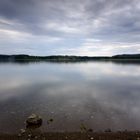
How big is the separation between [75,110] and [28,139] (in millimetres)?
6771

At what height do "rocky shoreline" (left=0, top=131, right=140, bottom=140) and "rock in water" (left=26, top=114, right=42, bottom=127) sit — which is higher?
"rocky shoreline" (left=0, top=131, right=140, bottom=140)

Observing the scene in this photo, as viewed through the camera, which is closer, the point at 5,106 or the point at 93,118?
the point at 93,118

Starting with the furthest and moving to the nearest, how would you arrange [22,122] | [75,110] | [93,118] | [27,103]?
[27,103] < [75,110] < [93,118] < [22,122]

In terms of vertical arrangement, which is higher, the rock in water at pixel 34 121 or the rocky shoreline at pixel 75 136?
the rocky shoreline at pixel 75 136

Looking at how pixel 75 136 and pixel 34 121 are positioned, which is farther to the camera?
pixel 34 121

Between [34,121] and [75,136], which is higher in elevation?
[75,136]

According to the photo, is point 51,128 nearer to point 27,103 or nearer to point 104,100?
point 27,103

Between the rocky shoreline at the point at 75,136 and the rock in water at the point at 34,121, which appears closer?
the rocky shoreline at the point at 75,136

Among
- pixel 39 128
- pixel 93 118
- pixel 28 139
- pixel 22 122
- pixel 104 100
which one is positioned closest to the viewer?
pixel 28 139

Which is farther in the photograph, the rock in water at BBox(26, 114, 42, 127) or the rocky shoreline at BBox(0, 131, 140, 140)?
the rock in water at BBox(26, 114, 42, 127)

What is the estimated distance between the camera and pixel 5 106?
1585cm

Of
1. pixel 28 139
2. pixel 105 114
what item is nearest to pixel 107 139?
pixel 28 139

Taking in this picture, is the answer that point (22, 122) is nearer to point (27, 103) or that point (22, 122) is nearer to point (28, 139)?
point (28, 139)

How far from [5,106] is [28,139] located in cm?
811
